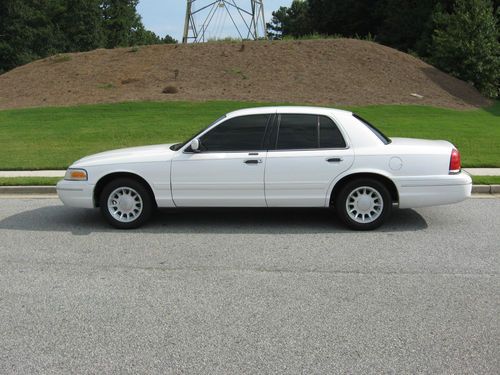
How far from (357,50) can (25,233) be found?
2468 cm

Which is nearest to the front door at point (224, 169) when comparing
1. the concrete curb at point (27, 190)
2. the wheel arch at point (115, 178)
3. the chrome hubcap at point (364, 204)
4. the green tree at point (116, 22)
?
the wheel arch at point (115, 178)

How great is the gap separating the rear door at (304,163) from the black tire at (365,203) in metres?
0.22

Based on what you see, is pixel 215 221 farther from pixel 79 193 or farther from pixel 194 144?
pixel 79 193

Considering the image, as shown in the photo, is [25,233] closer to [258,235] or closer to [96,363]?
[258,235]

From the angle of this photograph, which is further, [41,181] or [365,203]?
[41,181]

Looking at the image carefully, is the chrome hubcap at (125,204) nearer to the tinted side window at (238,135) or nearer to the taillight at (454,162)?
the tinted side window at (238,135)

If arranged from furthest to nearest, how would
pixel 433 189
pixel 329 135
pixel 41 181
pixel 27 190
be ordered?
pixel 41 181
pixel 27 190
pixel 329 135
pixel 433 189

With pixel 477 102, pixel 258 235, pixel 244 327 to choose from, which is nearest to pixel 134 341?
pixel 244 327

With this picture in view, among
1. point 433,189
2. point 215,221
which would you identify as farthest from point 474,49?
point 215,221

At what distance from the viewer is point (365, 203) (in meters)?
6.86

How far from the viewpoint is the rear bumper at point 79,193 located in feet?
23.4

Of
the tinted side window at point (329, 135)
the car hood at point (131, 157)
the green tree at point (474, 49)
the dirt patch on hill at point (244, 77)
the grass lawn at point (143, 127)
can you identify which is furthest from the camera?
the green tree at point (474, 49)

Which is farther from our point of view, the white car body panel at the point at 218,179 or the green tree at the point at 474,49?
the green tree at the point at 474,49

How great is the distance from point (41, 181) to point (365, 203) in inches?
236
